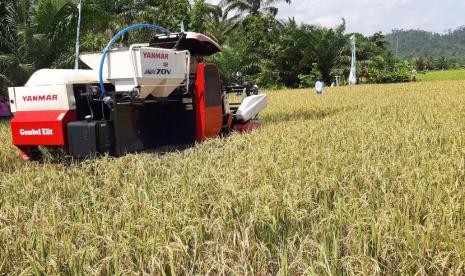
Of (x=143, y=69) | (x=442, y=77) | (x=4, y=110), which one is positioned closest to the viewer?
(x=143, y=69)

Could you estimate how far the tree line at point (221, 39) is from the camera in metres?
12.7

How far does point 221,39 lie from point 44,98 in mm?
24436

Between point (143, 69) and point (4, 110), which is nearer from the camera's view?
point (143, 69)

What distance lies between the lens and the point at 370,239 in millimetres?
2652

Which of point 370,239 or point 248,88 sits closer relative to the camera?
point 370,239

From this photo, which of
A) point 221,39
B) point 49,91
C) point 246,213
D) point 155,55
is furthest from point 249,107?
point 221,39

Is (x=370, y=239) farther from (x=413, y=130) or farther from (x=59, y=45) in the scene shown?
(x=59, y=45)

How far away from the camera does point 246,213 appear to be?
10.6 feet

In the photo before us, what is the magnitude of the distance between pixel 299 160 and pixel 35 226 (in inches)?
101

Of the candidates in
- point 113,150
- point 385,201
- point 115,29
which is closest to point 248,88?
point 113,150

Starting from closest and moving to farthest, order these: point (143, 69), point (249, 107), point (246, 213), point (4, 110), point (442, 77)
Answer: point (246, 213) → point (143, 69) → point (249, 107) → point (4, 110) → point (442, 77)

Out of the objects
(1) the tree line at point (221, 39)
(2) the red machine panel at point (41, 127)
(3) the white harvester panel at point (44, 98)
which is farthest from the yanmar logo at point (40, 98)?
(1) the tree line at point (221, 39)

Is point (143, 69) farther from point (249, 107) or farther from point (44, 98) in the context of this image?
point (249, 107)

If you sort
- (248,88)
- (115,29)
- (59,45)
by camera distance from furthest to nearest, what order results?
(115,29), (59,45), (248,88)
